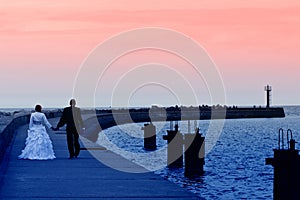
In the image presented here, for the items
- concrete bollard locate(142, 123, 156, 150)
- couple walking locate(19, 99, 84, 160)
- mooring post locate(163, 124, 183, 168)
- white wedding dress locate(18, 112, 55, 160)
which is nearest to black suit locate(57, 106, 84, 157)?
couple walking locate(19, 99, 84, 160)

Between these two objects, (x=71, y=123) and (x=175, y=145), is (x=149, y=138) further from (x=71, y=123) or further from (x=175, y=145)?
(x=71, y=123)

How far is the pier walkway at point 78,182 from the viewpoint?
14.4 m

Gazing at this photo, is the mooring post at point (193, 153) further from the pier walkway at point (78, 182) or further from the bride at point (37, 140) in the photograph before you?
the bride at point (37, 140)

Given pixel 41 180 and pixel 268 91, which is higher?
pixel 268 91

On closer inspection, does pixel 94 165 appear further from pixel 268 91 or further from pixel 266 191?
pixel 268 91

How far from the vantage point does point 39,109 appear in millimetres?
21859

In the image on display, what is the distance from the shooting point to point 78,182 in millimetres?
16453

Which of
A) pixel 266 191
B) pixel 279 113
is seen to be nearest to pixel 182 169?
pixel 266 191

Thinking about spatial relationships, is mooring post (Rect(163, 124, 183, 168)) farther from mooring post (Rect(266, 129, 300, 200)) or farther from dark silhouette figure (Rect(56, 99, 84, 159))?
mooring post (Rect(266, 129, 300, 200))

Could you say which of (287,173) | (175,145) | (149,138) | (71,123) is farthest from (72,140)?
(149,138)

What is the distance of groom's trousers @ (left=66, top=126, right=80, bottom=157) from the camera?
882 inches

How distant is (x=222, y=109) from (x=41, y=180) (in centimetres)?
15836

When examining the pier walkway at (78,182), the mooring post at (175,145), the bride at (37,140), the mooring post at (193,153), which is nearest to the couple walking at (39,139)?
the bride at (37,140)

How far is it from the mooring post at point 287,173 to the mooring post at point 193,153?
1188 cm
